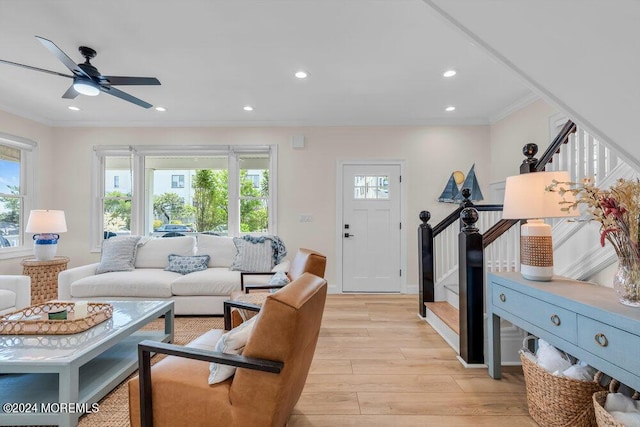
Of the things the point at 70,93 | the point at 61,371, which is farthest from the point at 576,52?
the point at 70,93

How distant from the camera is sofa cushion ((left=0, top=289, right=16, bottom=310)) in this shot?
8.88ft

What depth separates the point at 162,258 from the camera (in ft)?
12.6

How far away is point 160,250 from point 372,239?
2916 millimetres

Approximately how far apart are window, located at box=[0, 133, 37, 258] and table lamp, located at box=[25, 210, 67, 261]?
0.60 metres

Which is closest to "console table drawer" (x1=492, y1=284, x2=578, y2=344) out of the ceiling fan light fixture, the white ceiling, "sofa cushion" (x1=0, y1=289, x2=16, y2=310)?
the white ceiling

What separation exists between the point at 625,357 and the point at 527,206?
0.87 meters

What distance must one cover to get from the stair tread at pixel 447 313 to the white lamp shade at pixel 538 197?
→ 1.22 metres

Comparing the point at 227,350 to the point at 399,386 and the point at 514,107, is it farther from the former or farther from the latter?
the point at 514,107

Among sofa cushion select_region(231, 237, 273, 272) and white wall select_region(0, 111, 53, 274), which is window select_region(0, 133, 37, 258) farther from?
sofa cushion select_region(231, 237, 273, 272)

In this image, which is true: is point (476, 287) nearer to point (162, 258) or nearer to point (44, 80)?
point (162, 258)

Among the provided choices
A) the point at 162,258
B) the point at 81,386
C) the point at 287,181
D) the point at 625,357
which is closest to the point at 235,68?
the point at 287,181

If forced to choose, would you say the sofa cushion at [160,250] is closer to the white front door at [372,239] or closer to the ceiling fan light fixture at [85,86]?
the ceiling fan light fixture at [85,86]

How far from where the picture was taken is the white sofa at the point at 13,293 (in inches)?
108

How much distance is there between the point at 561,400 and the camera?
1.51 m
